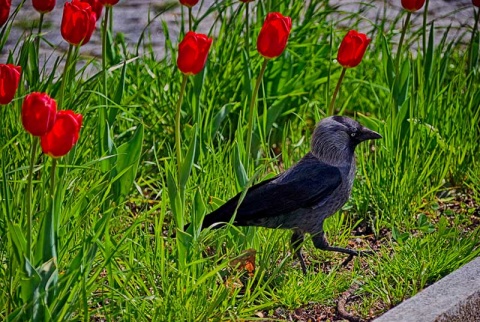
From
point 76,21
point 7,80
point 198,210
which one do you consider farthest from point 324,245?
point 7,80

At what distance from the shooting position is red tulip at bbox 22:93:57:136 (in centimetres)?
274

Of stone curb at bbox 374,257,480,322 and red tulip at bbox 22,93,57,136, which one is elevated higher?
red tulip at bbox 22,93,57,136

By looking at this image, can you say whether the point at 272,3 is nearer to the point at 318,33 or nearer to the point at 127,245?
the point at 318,33

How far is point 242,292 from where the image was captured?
3707 mm

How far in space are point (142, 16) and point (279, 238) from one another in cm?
358

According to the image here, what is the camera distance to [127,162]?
3795 mm

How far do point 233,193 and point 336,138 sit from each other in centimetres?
52

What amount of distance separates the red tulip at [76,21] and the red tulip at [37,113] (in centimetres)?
72

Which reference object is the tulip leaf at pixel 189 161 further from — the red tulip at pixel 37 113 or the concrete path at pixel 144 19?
the concrete path at pixel 144 19

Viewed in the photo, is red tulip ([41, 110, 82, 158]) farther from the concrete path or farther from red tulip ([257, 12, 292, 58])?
the concrete path

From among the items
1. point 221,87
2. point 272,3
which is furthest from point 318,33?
point 221,87

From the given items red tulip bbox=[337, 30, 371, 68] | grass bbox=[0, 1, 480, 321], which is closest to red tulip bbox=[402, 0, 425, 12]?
grass bbox=[0, 1, 480, 321]

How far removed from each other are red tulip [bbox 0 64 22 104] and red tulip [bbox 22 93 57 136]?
0.32 metres

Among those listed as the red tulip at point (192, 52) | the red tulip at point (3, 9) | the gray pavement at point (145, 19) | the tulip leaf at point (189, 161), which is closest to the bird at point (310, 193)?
the tulip leaf at point (189, 161)
